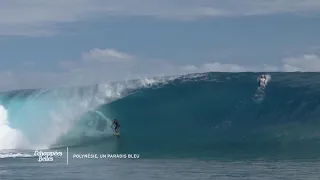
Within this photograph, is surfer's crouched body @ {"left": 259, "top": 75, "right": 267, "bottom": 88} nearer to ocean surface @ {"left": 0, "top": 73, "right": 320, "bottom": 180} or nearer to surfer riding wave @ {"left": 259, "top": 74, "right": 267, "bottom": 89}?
surfer riding wave @ {"left": 259, "top": 74, "right": 267, "bottom": 89}

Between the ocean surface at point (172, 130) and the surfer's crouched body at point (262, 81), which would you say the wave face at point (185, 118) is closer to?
the ocean surface at point (172, 130)

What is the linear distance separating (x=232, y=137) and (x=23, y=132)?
35.6ft

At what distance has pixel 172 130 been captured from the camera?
3256 centimetres

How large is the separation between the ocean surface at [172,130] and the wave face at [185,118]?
42mm

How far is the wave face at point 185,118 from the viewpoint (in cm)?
2950

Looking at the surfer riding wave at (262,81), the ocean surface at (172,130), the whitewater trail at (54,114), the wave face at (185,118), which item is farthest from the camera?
the whitewater trail at (54,114)

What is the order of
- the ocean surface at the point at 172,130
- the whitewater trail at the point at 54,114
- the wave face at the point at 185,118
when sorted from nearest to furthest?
the ocean surface at the point at 172,130 < the wave face at the point at 185,118 < the whitewater trail at the point at 54,114

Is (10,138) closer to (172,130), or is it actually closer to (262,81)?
(172,130)

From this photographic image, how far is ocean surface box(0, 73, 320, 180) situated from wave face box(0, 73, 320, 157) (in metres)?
0.04

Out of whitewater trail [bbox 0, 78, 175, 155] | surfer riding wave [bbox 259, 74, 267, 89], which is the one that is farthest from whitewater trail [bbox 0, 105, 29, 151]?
surfer riding wave [bbox 259, 74, 267, 89]

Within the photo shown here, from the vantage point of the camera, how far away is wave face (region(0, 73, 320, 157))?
29500 millimetres

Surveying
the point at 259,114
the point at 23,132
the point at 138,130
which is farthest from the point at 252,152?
the point at 23,132

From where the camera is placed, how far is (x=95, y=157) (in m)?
27.7

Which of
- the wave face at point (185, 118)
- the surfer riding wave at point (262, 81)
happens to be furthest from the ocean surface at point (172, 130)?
the surfer riding wave at point (262, 81)
